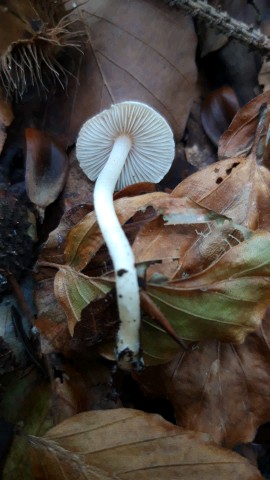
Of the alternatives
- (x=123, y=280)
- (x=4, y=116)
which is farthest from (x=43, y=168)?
(x=123, y=280)

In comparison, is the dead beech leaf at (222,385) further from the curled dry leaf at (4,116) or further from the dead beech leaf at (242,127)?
the curled dry leaf at (4,116)

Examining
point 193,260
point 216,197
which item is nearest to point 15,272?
point 193,260

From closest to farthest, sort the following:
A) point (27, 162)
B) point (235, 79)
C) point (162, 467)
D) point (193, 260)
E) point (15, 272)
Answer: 1. point (162, 467)
2. point (193, 260)
3. point (15, 272)
4. point (27, 162)
5. point (235, 79)

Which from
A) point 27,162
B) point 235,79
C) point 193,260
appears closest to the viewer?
point 193,260

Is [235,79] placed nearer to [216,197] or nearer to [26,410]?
[216,197]

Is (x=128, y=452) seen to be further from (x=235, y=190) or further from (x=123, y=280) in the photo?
(x=235, y=190)

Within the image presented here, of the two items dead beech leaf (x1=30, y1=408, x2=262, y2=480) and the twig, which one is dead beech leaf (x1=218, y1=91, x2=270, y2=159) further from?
dead beech leaf (x1=30, y1=408, x2=262, y2=480)

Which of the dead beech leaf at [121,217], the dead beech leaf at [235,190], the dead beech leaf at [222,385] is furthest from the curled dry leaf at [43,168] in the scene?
the dead beech leaf at [222,385]
